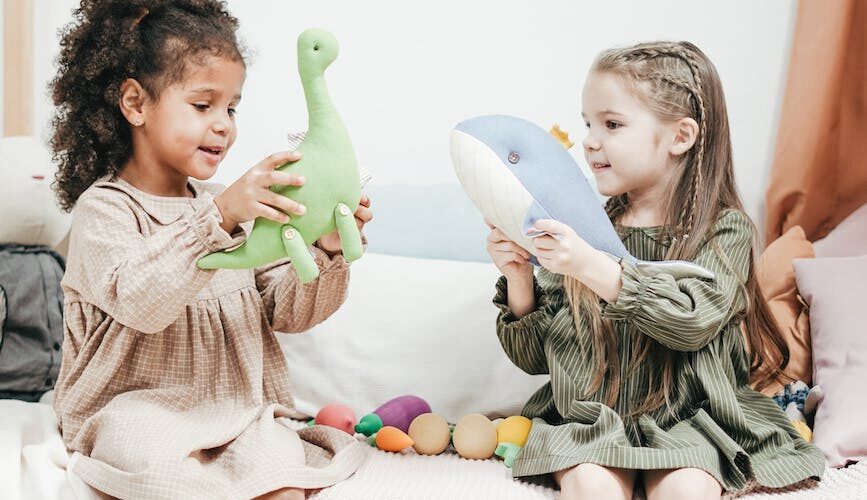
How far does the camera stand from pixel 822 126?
164 centimetres

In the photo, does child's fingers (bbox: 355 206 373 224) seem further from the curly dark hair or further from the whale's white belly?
the curly dark hair

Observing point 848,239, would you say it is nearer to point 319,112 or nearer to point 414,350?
point 414,350

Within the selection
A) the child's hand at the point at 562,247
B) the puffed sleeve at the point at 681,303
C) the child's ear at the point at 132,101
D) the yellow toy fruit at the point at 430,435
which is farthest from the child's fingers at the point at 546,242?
the child's ear at the point at 132,101

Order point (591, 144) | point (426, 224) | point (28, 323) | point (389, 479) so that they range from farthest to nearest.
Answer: point (426, 224), point (28, 323), point (591, 144), point (389, 479)

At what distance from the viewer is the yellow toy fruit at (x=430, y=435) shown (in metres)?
1.24

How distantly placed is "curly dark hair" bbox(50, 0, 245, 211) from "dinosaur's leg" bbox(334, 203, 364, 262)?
0.33 m

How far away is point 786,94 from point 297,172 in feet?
3.46

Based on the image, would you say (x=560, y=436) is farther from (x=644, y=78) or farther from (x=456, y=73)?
(x=456, y=73)

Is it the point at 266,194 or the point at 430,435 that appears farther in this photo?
the point at 430,435

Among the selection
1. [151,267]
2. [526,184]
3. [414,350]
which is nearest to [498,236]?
[526,184]

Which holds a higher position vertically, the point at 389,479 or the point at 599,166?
the point at 599,166

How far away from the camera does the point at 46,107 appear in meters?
1.80

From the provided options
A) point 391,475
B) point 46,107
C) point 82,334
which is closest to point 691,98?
point 391,475

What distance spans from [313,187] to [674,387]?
0.55 metres
